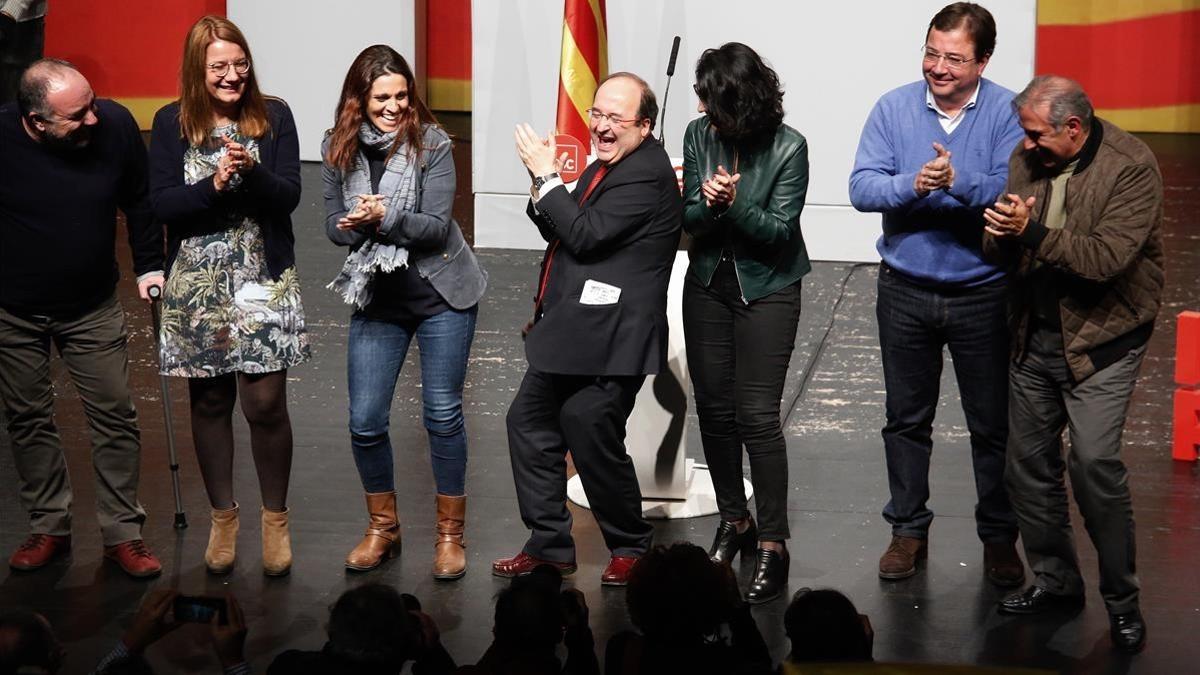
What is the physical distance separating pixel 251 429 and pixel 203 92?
99cm

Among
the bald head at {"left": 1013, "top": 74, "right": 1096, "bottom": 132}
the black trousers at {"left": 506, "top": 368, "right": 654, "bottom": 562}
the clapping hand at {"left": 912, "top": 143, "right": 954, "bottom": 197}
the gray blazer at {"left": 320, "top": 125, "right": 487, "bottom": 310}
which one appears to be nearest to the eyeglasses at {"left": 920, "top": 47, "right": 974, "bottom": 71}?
the clapping hand at {"left": 912, "top": 143, "right": 954, "bottom": 197}

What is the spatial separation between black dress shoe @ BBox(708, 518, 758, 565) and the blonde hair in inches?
69.7

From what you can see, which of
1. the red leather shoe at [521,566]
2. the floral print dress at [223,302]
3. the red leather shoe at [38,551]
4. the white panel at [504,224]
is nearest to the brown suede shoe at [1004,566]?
the red leather shoe at [521,566]

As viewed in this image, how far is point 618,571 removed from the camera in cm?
484

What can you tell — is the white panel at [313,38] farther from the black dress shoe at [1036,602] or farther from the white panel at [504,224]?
the black dress shoe at [1036,602]

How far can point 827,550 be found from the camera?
203 inches

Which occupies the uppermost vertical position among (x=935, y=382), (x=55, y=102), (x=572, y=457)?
(x=55, y=102)

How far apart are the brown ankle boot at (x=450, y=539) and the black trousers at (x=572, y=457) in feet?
0.64

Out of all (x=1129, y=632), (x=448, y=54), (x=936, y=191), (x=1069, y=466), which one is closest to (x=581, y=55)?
(x=936, y=191)

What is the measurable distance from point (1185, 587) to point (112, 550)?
313cm

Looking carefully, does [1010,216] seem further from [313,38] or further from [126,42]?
[126,42]

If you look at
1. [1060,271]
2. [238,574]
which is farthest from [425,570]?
[1060,271]

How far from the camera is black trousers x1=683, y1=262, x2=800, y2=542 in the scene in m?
4.71

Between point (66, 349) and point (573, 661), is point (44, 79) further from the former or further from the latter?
point (573, 661)
